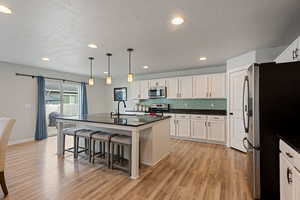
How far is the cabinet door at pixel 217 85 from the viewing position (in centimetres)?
443

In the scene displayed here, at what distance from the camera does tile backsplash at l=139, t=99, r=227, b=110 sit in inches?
193

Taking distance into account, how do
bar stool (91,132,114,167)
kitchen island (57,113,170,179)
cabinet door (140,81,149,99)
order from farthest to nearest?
cabinet door (140,81,149,99) < bar stool (91,132,114,167) < kitchen island (57,113,170,179)

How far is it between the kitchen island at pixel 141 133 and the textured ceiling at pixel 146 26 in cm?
156

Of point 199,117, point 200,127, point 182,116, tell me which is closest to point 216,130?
point 200,127

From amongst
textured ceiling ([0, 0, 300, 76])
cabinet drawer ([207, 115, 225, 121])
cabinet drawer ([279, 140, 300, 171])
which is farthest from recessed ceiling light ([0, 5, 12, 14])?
cabinet drawer ([207, 115, 225, 121])

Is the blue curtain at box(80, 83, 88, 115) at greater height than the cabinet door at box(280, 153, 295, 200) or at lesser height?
greater

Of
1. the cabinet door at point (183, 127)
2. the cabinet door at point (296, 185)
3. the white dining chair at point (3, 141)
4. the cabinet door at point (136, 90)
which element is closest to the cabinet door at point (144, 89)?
the cabinet door at point (136, 90)

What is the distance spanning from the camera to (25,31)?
239cm

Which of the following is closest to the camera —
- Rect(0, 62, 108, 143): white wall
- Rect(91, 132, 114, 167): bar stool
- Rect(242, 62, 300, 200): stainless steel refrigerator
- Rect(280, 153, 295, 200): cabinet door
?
Rect(280, 153, 295, 200): cabinet door

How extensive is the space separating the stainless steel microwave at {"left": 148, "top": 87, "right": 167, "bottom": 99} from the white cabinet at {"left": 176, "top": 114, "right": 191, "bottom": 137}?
3.29ft

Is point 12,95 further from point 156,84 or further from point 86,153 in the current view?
point 156,84

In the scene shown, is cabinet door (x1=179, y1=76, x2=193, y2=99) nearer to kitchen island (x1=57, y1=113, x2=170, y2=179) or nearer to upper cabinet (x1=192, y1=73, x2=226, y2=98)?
upper cabinet (x1=192, y1=73, x2=226, y2=98)

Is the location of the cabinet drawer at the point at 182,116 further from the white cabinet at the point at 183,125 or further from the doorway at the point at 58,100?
the doorway at the point at 58,100

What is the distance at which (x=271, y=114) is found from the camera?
5.66 ft
